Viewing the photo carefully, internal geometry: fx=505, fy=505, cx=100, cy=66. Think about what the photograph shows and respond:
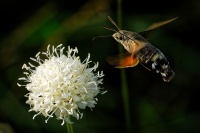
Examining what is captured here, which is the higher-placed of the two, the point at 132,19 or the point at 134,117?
the point at 132,19

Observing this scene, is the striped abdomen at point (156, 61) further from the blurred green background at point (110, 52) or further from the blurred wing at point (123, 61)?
the blurred green background at point (110, 52)

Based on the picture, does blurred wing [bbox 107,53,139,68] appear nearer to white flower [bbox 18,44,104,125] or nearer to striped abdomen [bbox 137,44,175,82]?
striped abdomen [bbox 137,44,175,82]

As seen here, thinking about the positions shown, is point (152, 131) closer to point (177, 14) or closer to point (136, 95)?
point (136, 95)

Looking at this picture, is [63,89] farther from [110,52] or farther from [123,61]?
[110,52]

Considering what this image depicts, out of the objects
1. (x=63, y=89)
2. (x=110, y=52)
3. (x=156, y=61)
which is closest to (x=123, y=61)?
(x=156, y=61)

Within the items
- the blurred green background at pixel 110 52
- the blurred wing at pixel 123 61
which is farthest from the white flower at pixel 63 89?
the blurred green background at pixel 110 52

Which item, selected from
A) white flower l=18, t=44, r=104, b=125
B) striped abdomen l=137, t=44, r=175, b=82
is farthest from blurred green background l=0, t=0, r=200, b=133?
striped abdomen l=137, t=44, r=175, b=82

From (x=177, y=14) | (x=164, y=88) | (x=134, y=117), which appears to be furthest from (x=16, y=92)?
(x=177, y=14)

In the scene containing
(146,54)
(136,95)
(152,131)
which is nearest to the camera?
(146,54)
